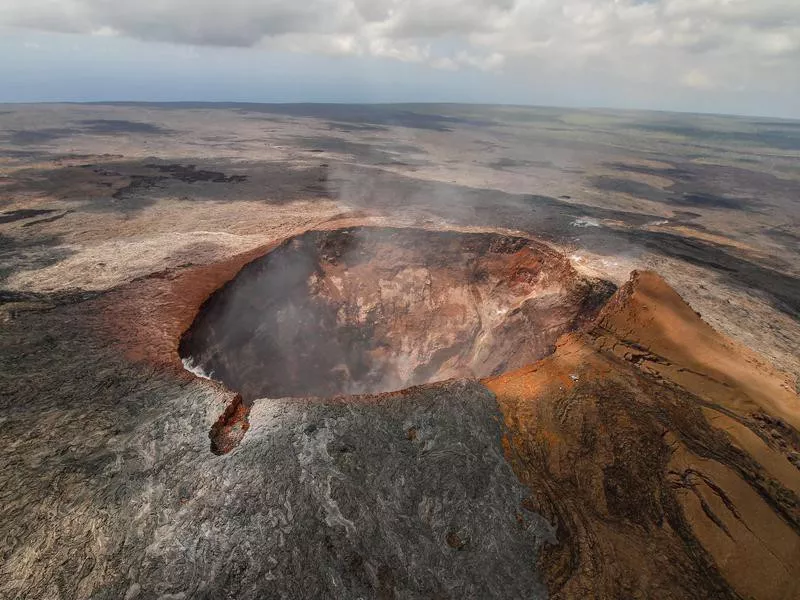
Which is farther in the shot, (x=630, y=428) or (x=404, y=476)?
(x=630, y=428)

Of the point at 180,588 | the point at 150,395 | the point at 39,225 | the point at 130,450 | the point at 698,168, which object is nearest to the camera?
the point at 180,588

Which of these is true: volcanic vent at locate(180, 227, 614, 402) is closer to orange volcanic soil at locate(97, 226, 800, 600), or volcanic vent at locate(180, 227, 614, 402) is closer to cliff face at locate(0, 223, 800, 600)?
orange volcanic soil at locate(97, 226, 800, 600)

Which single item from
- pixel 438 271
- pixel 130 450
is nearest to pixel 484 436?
pixel 130 450

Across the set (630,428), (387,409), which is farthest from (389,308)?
(630,428)

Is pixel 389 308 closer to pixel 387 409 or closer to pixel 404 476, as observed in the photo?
pixel 387 409

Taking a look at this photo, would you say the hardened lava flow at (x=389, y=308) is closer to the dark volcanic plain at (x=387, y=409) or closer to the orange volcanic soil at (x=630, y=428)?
the dark volcanic plain at (x=387, y=409)

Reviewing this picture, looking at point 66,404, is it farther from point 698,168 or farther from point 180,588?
point 698,168
